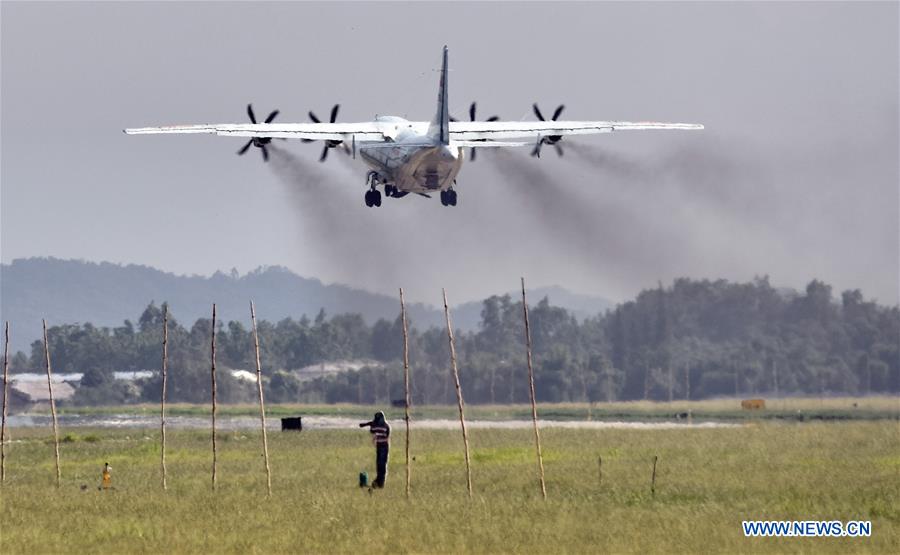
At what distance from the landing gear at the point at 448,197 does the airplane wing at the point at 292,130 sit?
433cm

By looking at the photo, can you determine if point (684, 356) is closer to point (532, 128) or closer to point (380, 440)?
point (532, 128)

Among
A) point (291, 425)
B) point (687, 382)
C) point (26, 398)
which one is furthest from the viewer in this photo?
point (26, 398)

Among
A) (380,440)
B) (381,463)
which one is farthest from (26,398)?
(380,440)

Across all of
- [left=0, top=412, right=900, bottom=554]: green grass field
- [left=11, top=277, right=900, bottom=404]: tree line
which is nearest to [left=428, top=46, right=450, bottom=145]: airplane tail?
[left=0, top=412, right=900, bottom=554]: green grass field

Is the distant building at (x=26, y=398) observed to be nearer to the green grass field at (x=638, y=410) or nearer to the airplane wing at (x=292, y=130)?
the green grass field at (x=638, y=410)

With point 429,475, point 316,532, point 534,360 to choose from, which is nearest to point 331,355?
point 534,360

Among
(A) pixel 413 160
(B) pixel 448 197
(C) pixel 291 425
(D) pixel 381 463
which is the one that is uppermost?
(A) pixel 413 160

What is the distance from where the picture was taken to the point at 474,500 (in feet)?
147

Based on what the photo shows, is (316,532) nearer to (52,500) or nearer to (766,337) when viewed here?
(52,500)

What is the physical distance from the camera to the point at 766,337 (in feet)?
509

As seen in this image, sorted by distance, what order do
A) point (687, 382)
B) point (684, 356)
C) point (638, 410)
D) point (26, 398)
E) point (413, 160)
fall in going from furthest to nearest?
1. point (26, 398)
2. point (684, 356)
3. point (687, 382)
4. point (638, 410)
5. point (413, 160)

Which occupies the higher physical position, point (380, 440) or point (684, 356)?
point (684, 356)

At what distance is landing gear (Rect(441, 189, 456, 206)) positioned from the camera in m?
79.2

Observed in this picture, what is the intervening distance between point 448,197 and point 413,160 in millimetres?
4858
